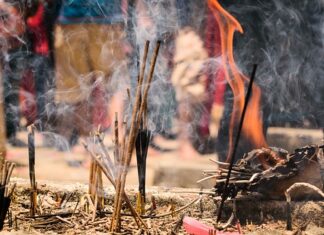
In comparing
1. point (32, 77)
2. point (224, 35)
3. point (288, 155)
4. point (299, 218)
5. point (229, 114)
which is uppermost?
point (224, 35)

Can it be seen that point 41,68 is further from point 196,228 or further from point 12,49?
point 196,228

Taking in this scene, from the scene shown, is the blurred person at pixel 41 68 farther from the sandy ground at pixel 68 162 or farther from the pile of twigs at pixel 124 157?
the pile of twigs at pixel 124 157

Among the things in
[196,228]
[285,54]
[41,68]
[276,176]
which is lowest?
[196,228]

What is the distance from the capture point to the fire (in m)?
6.62

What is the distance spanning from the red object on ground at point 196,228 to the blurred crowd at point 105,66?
171cm

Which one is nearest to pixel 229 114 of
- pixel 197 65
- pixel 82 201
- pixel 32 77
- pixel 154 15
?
pixel 197 65

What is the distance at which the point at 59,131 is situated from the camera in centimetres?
722

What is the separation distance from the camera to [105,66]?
695 cm

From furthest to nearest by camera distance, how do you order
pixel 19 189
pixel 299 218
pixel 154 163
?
pixel 154 163 < pixel 19 189 < pixel 299 218

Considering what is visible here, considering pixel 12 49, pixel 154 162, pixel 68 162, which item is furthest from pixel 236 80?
pixel 12 49

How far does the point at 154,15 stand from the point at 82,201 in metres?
3.06

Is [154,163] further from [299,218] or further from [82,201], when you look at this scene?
[299,218]

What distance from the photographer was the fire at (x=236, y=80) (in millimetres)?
6625

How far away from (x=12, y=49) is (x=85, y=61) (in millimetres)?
1270
